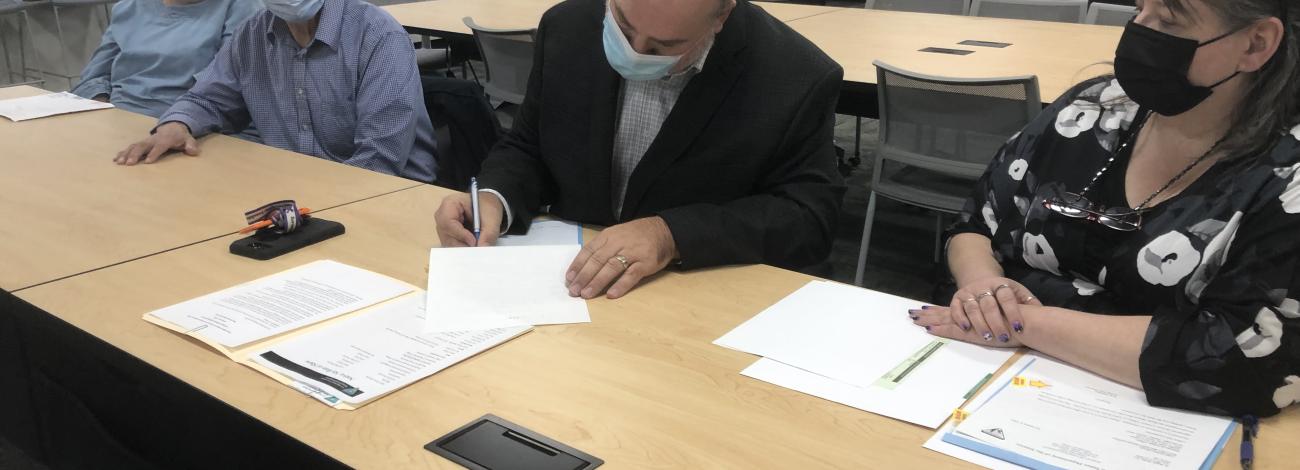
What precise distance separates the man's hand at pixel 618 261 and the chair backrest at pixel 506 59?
205 cm

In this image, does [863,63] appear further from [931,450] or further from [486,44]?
[931,450]

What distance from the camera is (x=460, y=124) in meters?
2.40

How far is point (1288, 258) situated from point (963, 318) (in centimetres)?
38

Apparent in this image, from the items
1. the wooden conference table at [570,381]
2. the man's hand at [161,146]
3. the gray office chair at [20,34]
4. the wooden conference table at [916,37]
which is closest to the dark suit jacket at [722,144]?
the wooden conference table at [570,381]

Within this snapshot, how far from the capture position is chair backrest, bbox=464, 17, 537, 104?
3480mm

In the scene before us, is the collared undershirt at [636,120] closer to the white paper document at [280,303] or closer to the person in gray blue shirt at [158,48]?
the white paper document at [280,303]

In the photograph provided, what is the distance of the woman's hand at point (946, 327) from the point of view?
1278mm

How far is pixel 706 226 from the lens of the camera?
5.01 ft

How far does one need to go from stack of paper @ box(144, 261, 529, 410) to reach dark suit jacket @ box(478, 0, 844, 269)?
14.6 inches

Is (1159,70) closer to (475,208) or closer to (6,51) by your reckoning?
(475,208)

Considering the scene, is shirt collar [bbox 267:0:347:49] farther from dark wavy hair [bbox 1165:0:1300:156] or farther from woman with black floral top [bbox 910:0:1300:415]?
dark wavy hair [bbox 1165:0:1300:156]

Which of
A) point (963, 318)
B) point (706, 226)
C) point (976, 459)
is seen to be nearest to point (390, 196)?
point (706, 226)

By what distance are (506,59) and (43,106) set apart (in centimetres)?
150

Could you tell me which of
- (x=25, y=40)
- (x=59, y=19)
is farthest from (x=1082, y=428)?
(x=25, y=40)
